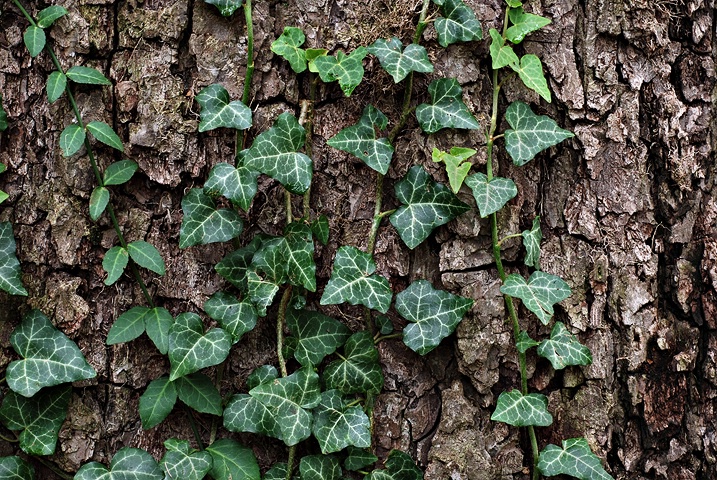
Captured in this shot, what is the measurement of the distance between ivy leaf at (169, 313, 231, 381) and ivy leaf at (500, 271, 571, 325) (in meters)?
0.73

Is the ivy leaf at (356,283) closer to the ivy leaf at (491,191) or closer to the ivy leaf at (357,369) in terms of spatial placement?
the ivy leaf at (357,369)

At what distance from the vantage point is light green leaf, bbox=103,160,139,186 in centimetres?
175

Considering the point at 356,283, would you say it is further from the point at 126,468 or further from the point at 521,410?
the point at 126,468

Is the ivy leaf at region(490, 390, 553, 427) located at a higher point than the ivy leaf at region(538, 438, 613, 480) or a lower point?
higher

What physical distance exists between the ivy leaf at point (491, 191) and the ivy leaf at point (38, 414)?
3.86ft

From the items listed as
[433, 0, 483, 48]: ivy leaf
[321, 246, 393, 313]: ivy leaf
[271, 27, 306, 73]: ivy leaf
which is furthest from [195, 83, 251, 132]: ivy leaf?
[433, 0, 483, 48]: ivy leaf

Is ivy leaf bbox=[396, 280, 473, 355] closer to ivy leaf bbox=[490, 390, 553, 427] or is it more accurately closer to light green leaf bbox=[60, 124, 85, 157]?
ivy leaf bbox=[490, 390, 553, 427]

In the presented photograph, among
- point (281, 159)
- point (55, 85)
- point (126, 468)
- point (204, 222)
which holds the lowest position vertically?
point (126, 468)

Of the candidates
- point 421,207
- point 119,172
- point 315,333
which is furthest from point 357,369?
point 119,172

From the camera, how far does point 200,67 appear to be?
5.81 ft

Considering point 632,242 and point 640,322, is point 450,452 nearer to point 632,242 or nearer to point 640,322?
point 640,322

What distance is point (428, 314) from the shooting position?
1.75 metres

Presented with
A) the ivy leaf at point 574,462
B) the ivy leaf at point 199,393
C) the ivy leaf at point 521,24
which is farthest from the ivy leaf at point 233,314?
the ivy leaf at point 521,24

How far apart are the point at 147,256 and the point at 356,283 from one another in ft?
1.77
